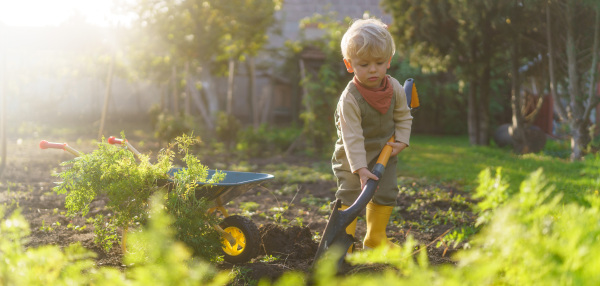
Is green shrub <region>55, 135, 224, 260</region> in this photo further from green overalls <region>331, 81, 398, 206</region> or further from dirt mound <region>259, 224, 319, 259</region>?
green overalls <region>331, 81, 398, 206</region>

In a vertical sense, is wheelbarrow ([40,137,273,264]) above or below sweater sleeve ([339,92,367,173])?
below

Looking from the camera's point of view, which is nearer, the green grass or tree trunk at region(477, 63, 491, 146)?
the green grass

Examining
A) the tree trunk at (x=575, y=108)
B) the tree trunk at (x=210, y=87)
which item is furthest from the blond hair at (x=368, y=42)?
the tree trunk at (x=210, y=87)

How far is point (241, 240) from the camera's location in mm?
3117

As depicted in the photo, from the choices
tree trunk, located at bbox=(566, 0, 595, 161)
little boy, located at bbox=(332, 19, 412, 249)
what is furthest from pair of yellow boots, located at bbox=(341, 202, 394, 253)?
tree trunk, located at bbox=(566, 0, 595, 161)

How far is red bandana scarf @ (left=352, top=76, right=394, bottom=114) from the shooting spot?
10.3 ft

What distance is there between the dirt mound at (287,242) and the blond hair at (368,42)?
42.7 inches

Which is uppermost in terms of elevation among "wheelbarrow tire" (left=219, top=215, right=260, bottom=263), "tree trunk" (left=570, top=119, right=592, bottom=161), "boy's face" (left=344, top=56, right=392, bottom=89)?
"boy's face" (left=344, top=56, right=392, bottom=89)

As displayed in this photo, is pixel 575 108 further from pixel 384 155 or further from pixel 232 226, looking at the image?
pixel 232 226

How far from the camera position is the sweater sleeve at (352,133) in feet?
10.0

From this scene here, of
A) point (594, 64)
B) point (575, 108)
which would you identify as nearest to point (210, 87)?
point (575, 108)

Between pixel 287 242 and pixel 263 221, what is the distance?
3.00 feet

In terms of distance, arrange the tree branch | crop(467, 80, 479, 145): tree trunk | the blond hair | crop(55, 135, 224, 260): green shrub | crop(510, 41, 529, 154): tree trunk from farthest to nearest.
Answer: crop(467, 80, 479, 145): tree trunk
crop(510, 41, 529, 154): tree trunk
the tree branch
the blond hair
crop(55, 135, 224, 260): green shrub

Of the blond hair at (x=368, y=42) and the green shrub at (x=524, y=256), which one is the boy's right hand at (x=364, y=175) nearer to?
the blond hair at (x=368, y=42)
